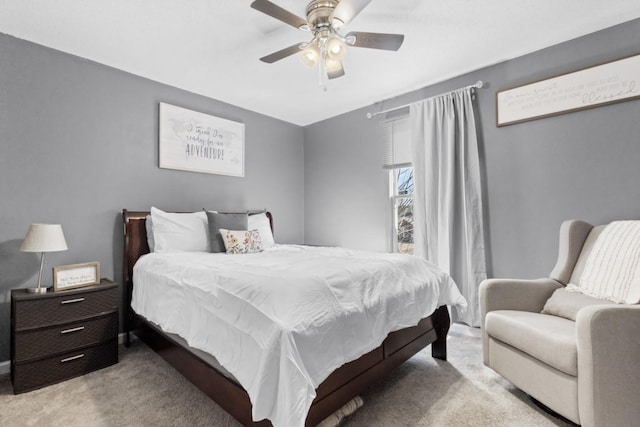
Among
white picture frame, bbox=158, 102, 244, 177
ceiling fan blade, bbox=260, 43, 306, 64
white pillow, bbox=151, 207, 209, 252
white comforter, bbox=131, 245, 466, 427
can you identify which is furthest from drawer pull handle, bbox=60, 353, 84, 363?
ceiling fan blade, bbox=260, 43, 306, 64

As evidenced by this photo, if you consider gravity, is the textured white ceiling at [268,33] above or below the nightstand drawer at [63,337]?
above

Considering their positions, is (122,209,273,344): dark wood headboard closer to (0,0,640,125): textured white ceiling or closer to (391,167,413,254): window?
(0,0,640,125): textured white ceiling

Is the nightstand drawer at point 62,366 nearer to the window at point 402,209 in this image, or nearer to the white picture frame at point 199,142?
the white picture frame at point 199,142

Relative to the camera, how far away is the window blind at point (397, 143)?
11.6 feet

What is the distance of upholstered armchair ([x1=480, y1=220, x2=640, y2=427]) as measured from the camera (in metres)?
1.38

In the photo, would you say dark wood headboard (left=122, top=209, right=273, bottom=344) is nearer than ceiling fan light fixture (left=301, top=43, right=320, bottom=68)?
No

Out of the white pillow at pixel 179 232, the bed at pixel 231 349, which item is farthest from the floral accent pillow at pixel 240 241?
the bed at pixel 231 349

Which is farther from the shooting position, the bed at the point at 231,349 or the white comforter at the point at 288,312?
the bed at the point at 231,349

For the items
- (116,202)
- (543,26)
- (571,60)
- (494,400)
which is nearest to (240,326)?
(494,400)

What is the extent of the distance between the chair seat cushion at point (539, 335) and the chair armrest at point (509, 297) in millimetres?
56

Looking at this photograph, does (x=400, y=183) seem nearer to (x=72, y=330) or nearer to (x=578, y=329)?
(x=578, y=329)

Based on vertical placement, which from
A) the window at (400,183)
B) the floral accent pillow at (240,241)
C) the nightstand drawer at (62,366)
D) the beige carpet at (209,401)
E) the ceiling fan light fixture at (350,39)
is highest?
the ceiling fan light fixture at (350,39)

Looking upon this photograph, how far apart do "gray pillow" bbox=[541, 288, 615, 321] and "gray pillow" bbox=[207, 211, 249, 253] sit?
8.61 feet

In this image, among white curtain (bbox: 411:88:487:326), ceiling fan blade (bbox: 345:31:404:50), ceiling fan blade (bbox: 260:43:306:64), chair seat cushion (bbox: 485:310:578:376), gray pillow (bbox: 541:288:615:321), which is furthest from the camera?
white curtain (bbox: 411:88:487:326)
